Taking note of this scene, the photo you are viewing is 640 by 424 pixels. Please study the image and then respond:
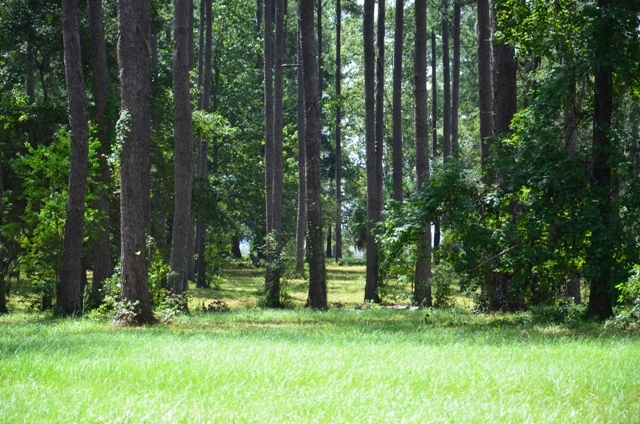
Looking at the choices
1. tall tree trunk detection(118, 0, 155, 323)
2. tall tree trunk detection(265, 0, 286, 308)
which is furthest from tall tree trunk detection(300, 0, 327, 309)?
tall tree trunk detection(118, 0, 155, 323)

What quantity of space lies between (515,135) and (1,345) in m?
9.63

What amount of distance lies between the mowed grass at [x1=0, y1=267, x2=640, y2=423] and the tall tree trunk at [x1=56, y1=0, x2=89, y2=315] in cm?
625

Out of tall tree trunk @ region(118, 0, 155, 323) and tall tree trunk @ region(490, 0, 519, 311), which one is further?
tall tree trunk @ region(490, 0, 519, 311)

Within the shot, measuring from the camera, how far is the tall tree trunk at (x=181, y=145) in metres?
19.2

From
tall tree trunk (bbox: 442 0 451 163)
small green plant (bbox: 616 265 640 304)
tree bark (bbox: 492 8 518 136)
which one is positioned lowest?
small green plant (bbox: 616 265 640 304)

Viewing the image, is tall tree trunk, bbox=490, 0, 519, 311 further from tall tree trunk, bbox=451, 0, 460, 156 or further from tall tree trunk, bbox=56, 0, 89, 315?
tall tree trunk, bbox=451, 0, 460, 156

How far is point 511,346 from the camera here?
420 inches

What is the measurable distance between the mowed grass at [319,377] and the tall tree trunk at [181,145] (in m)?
7.02

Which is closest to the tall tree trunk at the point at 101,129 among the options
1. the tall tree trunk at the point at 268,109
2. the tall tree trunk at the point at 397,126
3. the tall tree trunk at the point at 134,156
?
the tall tree trunk at the point at 134,156

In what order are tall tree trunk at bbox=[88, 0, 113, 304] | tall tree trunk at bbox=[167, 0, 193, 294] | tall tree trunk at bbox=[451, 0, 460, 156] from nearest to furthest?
tall tree trunk at bbox=[167, 0, 193, 294], tall tree trunk at bbox=[88, 0, 113, 304], tall tree trunk at bbox=[451, 0, 460, 156]

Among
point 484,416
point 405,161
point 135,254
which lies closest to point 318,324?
point 135,254

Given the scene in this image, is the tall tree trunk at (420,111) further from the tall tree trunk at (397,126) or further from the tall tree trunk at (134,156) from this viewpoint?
the tall tree trunk at (134,156)

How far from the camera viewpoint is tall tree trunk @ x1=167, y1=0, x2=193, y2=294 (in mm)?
19156

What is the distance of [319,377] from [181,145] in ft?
41.3
